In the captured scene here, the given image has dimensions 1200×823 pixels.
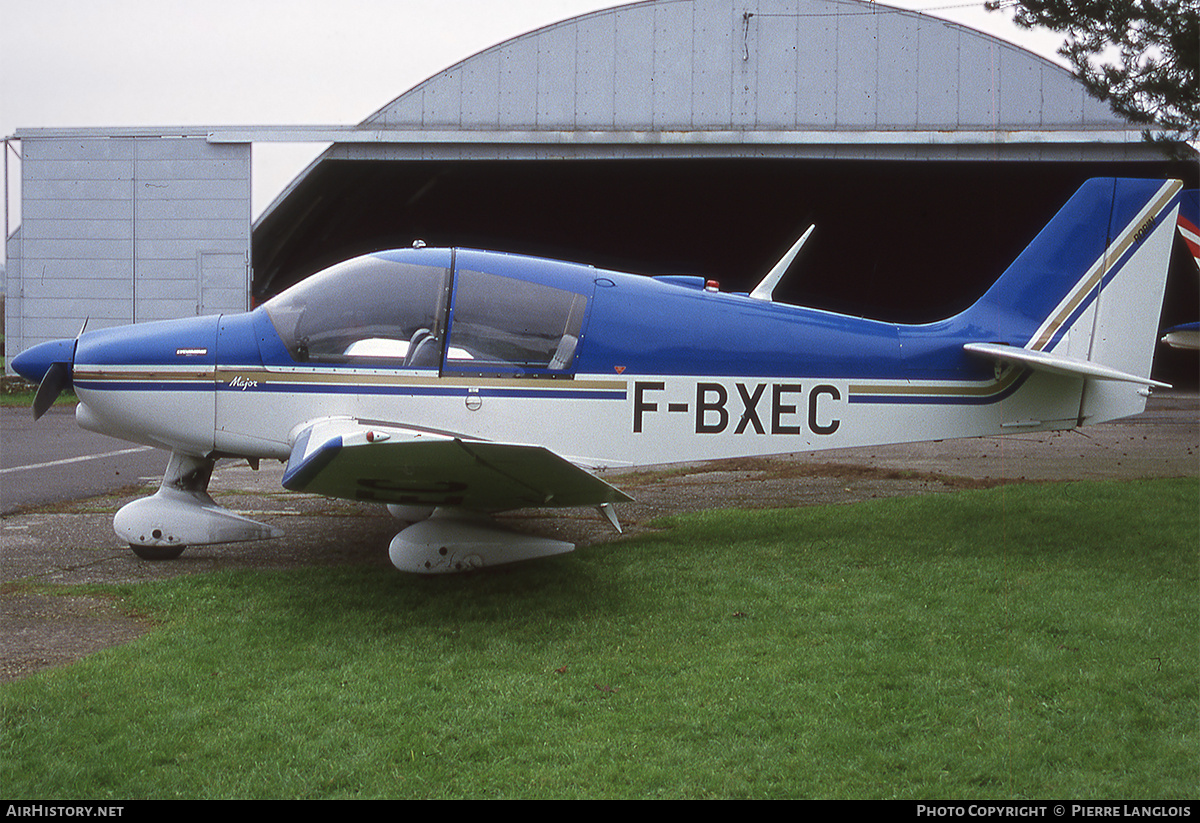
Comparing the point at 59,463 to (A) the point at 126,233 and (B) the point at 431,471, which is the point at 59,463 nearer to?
(A) the point at 126,233

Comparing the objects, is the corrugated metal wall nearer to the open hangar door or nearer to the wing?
the open hangar door

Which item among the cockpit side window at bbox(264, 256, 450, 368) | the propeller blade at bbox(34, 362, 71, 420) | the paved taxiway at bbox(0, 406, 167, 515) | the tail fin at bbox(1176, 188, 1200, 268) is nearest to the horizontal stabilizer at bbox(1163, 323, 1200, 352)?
the tail fin at bbox(1176, 188, 1200, 268)

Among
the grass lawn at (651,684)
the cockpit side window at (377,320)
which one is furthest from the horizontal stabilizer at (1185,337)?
the cockpit side window at (377,320)

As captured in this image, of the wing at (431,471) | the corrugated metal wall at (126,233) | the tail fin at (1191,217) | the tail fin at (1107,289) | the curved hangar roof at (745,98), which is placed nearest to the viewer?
the wing at (431,471)

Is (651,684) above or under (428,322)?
under

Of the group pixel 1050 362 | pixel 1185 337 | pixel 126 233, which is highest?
pixel 126 233

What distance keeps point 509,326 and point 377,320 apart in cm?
82

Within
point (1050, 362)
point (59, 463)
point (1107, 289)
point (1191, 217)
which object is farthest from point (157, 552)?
point (1191, 217)

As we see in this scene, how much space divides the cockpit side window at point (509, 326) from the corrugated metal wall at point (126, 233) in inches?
474

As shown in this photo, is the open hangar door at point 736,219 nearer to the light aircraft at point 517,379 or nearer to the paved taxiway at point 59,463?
the paved taxiway at point 59,463

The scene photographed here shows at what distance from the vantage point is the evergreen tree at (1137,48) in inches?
272

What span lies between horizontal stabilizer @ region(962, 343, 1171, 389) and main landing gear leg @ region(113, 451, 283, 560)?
4.90m

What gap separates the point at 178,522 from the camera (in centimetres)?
578

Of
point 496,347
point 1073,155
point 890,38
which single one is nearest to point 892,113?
point 890,38
